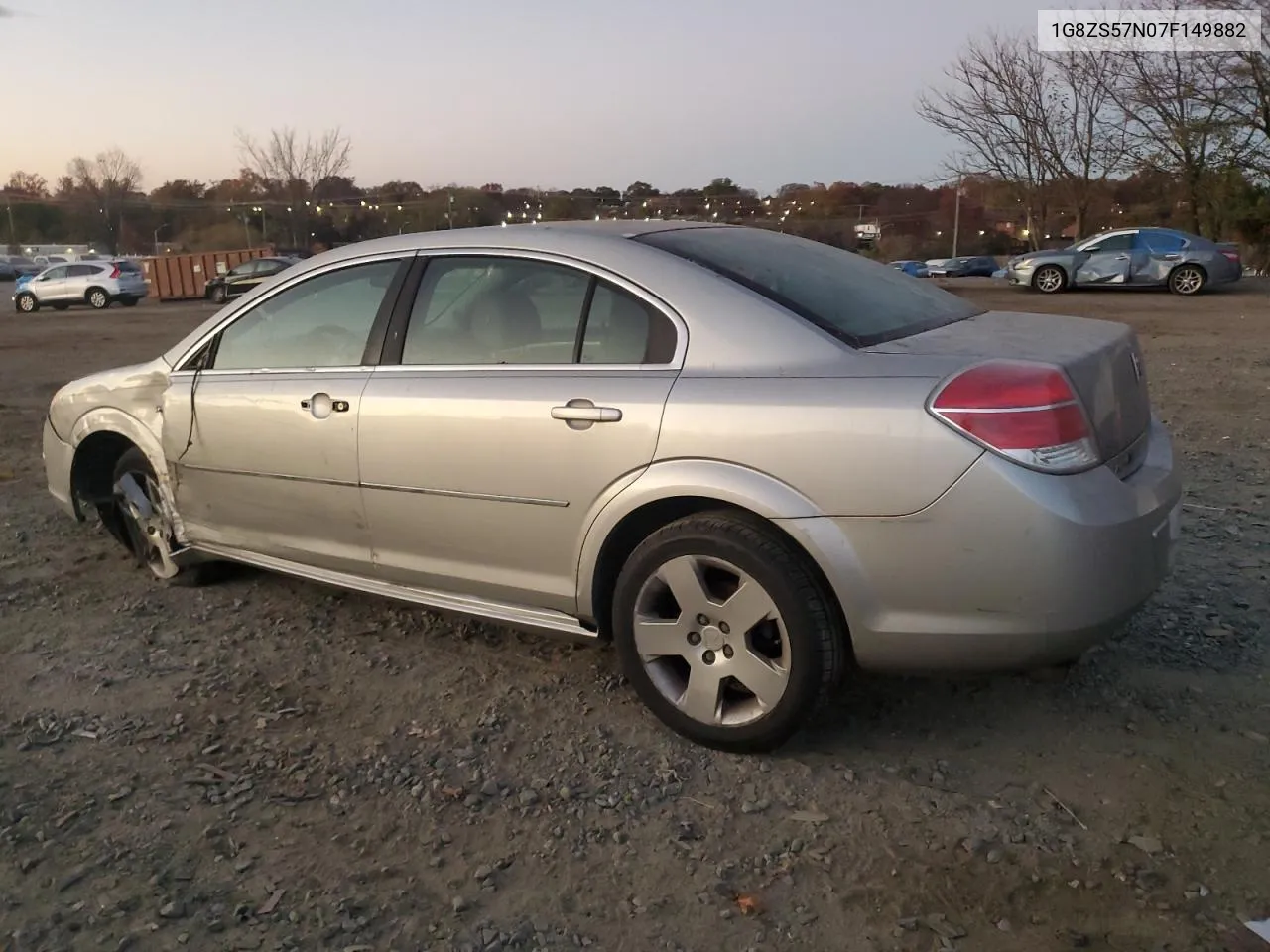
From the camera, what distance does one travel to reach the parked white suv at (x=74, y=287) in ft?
94.8

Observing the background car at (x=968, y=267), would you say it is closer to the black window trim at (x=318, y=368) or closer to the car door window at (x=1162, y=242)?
the car door window at (x=1162, y=242)

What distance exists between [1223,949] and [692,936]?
112cm

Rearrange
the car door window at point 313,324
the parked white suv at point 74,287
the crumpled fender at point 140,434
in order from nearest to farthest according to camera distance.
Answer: the car door window at point 313,324, the crumpled fender at point 140,434, the parked white suv at point 74,287

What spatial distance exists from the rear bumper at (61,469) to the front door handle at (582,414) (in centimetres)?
287

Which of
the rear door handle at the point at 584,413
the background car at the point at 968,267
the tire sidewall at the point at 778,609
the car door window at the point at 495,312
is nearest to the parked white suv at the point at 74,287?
the car door window at the point at 495,312

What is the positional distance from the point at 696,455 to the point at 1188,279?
2106 centimetres

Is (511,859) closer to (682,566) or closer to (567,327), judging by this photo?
(682,566)

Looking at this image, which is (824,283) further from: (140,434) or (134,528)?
(134,528)

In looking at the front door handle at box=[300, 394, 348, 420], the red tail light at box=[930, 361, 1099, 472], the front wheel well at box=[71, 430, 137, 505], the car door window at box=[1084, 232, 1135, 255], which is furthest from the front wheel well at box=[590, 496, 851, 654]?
the car door window at box=[1084, 232, 1135, 255]

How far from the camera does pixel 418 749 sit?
10.1 ft

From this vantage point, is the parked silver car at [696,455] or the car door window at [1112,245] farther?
the car door window at [1112,245]

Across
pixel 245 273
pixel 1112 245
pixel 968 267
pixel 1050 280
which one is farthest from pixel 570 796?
pixel 968 267

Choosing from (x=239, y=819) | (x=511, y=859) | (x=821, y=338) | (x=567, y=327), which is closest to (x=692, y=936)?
(x=511, y=859)

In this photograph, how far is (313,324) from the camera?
389 cm
